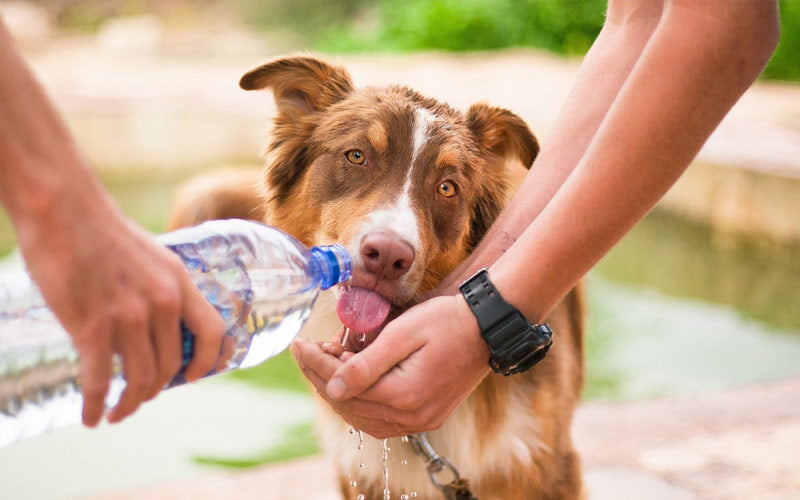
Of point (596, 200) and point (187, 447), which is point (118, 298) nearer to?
point (596, 200)

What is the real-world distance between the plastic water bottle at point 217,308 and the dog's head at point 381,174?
0.14m

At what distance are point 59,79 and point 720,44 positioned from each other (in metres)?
10.6

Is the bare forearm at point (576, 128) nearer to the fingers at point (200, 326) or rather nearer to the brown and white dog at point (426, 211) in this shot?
the brown and white dog at point (426, 211)

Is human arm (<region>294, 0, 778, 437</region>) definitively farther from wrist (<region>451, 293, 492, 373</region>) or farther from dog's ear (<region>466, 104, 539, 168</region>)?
dog's ear (<region>466, 104, 539, 168</region>)

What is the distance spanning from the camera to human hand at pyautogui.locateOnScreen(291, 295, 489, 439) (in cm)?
176

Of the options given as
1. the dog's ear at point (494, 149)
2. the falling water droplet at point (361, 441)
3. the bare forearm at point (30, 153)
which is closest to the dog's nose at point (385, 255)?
the dog's ear at point (494, 149)

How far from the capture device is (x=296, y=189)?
272 cm

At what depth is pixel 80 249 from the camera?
39.8 inches

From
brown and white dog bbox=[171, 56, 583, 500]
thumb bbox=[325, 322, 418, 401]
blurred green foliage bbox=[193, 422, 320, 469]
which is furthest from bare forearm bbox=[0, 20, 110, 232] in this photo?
blurred green foliage bbox=[193, 422, 320, 469]

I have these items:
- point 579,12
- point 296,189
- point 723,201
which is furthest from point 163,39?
point 296,189

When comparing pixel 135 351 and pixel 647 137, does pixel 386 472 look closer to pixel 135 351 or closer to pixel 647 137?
pixel 647 137

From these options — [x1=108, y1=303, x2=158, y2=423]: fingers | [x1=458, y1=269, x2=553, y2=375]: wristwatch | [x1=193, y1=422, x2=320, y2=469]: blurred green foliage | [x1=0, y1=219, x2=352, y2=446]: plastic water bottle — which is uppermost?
[x1=458, y1=269, x2=553, y2=375]: wristwatch

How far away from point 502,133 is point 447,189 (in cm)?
36

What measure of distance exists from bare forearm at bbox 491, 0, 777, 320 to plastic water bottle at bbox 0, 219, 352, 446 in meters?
0.50
